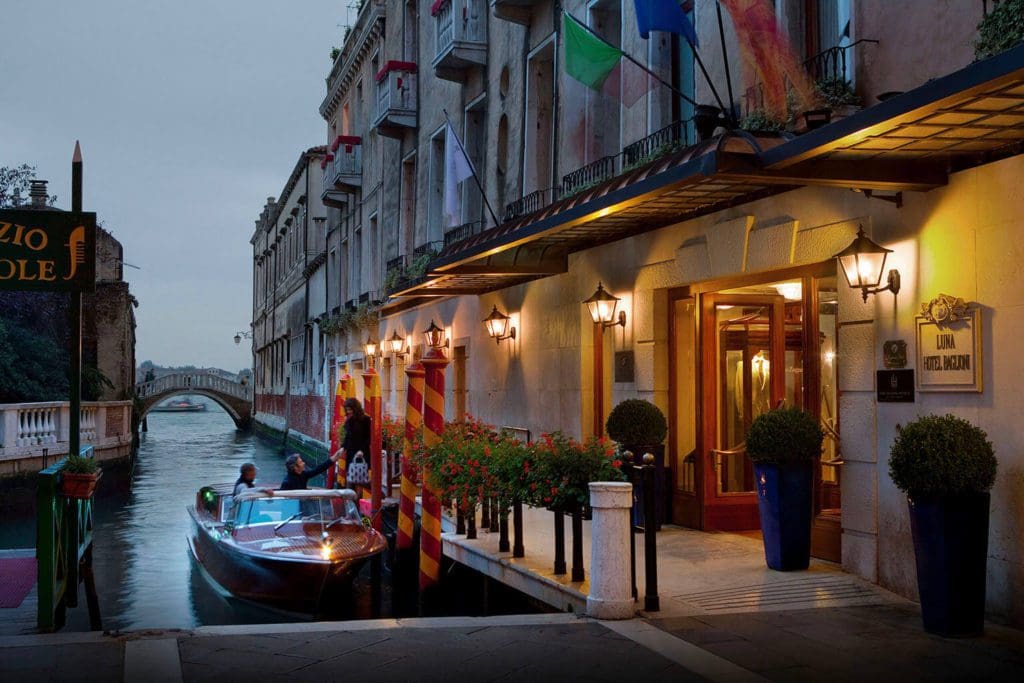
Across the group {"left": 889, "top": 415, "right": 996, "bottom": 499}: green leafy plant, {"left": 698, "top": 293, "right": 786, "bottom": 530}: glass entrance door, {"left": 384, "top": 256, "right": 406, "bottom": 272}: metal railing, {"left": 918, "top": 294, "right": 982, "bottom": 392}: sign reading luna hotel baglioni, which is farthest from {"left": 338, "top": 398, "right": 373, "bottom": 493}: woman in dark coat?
{"left": 889, "top": 415, "right": 996, "bottom": 499}: green leafy plant

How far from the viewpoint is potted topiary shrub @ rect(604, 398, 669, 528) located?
10938mm

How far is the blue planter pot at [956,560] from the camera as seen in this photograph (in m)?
6.71

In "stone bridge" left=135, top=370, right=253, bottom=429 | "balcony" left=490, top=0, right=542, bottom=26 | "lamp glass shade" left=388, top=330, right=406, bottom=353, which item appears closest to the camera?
"balcony" left=490, top=0, right=542, bottom=26

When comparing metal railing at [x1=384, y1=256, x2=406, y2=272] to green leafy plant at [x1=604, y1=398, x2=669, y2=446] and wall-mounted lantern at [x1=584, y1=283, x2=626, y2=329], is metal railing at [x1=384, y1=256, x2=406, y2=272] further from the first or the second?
green leafy plant at [x1=604, y1=398, x2=669, y2=446]

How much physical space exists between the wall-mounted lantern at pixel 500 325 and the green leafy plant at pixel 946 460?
10.3 meters

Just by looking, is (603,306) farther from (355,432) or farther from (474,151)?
(474,151)

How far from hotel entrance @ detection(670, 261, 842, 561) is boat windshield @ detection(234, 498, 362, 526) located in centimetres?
375

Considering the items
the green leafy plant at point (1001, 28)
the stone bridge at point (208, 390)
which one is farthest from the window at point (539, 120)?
the stone bridge at point (208, 390)

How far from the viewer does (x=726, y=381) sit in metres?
11.4

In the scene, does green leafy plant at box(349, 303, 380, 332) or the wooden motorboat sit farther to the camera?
green leafy plant at box(349, 303, 380, 332)

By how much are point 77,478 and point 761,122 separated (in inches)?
266

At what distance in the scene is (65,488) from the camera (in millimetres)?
8273

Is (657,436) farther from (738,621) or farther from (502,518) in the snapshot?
(738,621)

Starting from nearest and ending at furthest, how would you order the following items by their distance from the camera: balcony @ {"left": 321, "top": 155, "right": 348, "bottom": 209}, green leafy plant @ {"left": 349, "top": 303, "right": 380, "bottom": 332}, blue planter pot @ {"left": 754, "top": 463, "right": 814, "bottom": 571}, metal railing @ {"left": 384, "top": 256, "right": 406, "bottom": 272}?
blue planter pot @ {"left": 754, "top": 463, "right": 814, "bottom": 571}, metal railing @ {"left": 384, "top": 256, "right": 406, "bottom": 272}, green leafy plant @ {"left": 349, "top": 303, "right": 380, "bottom": 332}, balcony @ {"left": 321, "top": 155, "right": 348, "bottom": 209}
